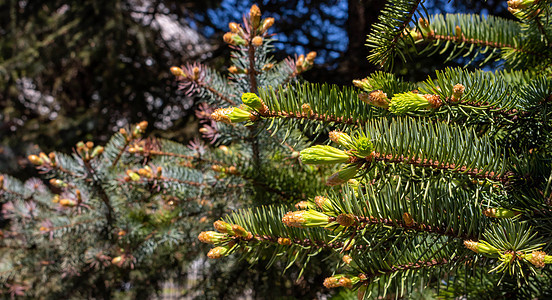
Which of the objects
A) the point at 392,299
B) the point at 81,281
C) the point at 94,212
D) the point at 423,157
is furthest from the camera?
the point at 81,281

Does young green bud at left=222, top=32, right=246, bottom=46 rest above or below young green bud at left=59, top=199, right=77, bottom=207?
above

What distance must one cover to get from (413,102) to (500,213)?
0.15m

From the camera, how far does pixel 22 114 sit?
9.99 feet

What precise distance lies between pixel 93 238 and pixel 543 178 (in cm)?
103

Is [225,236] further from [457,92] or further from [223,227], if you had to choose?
[457,92]

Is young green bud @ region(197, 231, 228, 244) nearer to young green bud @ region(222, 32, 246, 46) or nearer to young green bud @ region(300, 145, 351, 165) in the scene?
young green bud @ region(300, 145, 351, 165)

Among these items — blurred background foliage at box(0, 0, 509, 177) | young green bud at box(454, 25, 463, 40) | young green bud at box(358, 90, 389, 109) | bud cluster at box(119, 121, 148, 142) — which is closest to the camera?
young green bud at box(358, 90, 389, 109)

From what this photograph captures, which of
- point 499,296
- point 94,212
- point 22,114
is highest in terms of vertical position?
point 22,114

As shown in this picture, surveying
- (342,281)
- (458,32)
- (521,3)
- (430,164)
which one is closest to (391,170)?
(430,164)

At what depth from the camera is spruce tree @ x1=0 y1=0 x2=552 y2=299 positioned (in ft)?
1.26

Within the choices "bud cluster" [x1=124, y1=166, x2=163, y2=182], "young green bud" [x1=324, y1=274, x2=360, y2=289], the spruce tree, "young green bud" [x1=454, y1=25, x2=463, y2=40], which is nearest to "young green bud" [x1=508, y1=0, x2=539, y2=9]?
the spruce tree

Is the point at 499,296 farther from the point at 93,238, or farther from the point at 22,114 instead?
the point at 22,114

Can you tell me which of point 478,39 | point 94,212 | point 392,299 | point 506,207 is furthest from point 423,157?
point 94,212

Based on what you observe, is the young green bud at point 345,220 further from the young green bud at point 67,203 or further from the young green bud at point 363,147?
the young green bud at point 67,203
